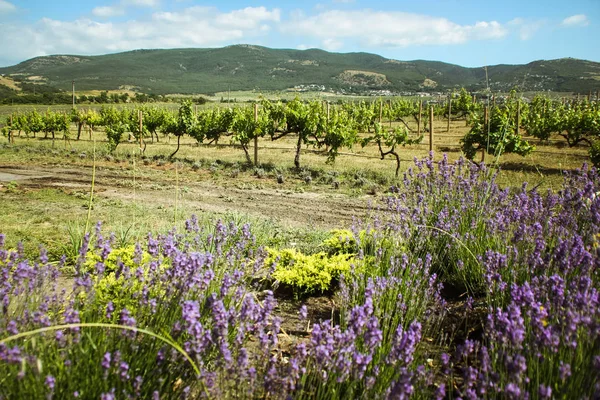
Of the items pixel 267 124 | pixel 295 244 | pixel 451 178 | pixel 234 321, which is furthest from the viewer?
pixel 267 124

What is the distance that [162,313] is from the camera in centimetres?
249

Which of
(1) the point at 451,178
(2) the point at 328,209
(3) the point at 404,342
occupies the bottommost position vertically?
(2) the point at 328,209

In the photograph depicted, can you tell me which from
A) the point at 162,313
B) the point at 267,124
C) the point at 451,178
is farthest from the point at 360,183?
the point at 162,313

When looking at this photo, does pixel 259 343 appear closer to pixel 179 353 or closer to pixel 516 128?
pixel 179 353

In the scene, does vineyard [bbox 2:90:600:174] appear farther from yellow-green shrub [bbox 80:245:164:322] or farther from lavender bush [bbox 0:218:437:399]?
lavender bush [bbox 0:218:437:399]

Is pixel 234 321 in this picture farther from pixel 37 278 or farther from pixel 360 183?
pixel 360 183

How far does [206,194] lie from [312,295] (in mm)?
7643

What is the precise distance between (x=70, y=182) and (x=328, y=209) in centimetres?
785

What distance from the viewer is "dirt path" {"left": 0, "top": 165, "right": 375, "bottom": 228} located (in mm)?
9602

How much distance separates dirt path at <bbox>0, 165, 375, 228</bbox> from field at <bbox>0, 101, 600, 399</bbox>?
12 cm

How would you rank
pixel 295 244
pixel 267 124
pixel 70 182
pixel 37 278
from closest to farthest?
pixel 37 278 < pixel 295 244 < pixel 70 182 < pixel 267 124

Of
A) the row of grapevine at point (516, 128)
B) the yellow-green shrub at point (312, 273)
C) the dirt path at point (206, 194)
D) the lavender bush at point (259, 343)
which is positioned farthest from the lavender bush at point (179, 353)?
the row of grapevine at point (516, 128)

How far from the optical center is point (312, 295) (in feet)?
15.3

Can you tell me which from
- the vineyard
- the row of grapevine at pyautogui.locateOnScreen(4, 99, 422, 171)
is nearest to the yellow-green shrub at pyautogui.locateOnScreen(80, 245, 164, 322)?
the vineyard
